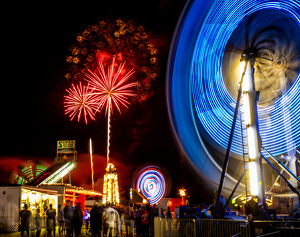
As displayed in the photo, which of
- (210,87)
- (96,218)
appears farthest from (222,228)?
(210,87)

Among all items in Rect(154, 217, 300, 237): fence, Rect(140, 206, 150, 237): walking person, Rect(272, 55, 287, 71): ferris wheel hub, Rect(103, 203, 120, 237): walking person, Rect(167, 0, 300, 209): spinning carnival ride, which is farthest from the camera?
Rect(272, 55, 287, 71): ferris wheel hub

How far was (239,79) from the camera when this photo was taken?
1747 cm

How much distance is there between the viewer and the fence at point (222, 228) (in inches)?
336

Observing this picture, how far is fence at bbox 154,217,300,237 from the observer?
855 cm

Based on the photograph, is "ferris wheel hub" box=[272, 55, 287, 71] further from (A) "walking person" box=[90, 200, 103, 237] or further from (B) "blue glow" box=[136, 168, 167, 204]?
(B) "blue glow" box=[136, 168, 167, 204]

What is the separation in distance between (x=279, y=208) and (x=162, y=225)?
802 cm

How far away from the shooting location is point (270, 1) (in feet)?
51.3

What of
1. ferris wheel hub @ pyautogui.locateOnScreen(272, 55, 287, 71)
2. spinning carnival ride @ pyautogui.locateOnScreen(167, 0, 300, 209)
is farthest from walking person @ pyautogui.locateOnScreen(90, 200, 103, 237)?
ferris wheel hub @ pyautogui.locateOnScreen(272, 55, 287, 71)

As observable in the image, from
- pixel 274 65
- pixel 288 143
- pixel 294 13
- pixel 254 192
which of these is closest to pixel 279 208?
pixel 288 143

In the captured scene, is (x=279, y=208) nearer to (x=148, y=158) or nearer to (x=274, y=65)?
(x=274, y=65)

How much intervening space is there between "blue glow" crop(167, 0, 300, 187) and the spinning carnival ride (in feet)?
0.14

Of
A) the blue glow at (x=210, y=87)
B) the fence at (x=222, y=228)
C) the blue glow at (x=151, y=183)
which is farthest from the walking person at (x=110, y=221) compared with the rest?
the blue glow at (x=151, y=183)

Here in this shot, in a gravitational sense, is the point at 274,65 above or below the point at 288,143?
above

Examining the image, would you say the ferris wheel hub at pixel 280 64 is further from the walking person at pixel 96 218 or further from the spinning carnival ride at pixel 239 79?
the walking person at pixel 96 218
